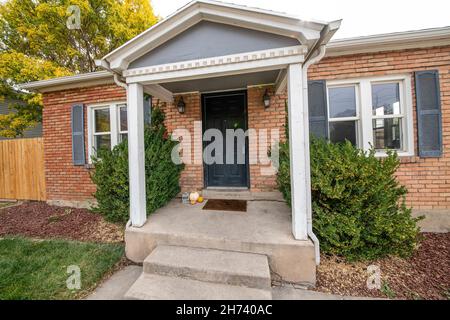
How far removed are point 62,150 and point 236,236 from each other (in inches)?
213

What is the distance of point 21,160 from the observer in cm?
566

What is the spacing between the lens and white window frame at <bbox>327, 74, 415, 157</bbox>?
3.49m

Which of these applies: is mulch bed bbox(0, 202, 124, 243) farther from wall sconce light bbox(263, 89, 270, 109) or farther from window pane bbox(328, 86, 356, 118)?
window pane bbox(328, 86, 356, 118)

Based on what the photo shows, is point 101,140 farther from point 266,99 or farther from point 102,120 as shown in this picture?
point 266,99

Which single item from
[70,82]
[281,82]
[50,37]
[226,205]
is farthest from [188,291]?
[50,37]

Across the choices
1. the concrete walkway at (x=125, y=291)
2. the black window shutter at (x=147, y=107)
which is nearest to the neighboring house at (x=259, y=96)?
the concrete walkway at (x=125, y=291)

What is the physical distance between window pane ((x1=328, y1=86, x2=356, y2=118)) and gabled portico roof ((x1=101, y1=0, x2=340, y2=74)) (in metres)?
1.83

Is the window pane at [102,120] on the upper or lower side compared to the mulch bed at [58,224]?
upper

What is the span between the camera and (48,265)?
266 centimetres

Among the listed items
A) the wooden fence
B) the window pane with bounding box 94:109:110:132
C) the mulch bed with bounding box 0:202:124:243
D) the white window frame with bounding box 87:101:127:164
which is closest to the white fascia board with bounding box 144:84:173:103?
the white window frame with bounding box 87:101:127:164

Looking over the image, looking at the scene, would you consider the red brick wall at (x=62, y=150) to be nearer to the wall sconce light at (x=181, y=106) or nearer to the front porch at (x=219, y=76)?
the wall sconce light at (x=181, y=106)

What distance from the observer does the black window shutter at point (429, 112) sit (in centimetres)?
335

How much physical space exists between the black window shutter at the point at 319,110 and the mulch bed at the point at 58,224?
4.16m

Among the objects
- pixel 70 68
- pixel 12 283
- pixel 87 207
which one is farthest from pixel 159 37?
pixel 70 68
